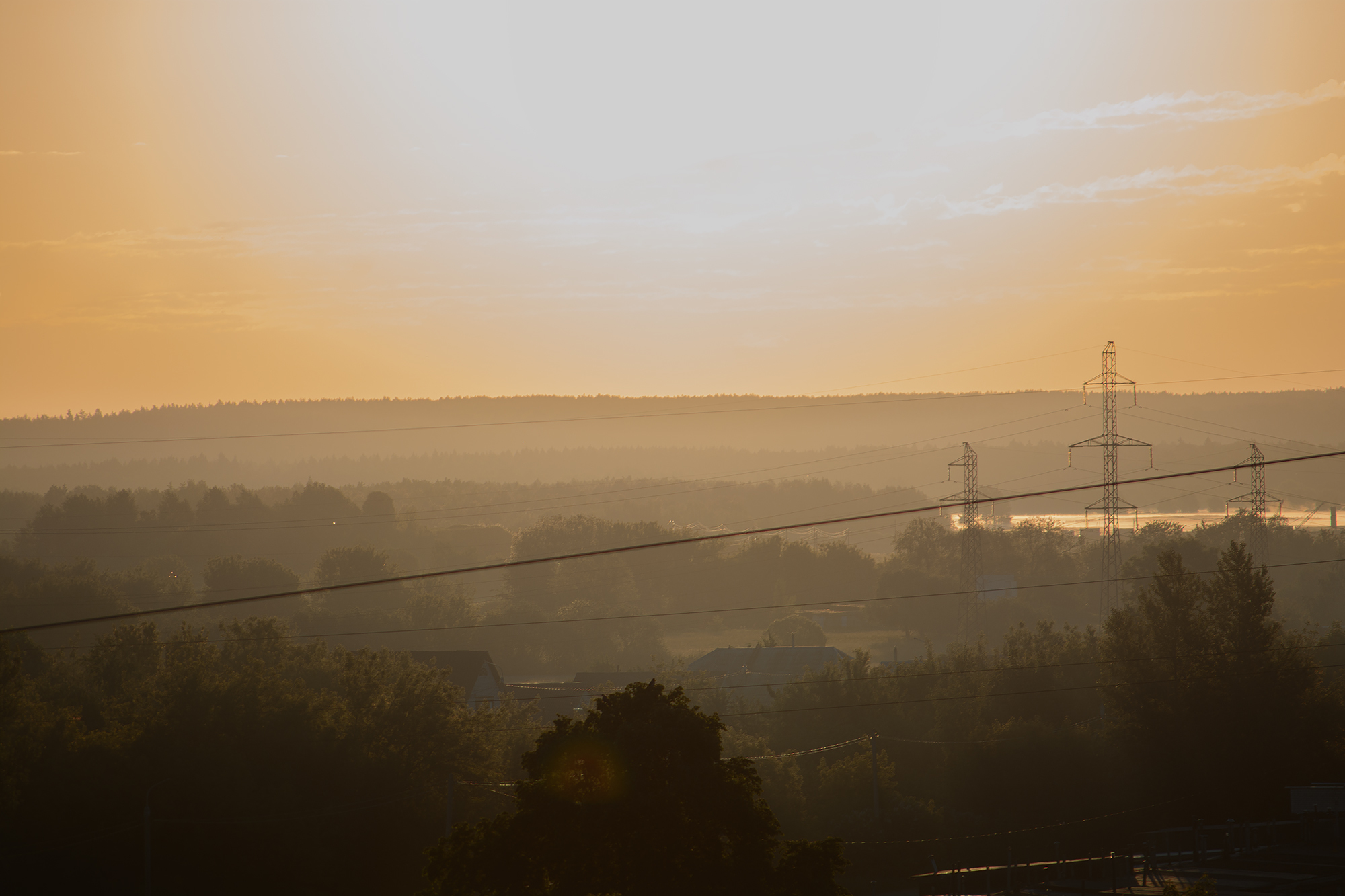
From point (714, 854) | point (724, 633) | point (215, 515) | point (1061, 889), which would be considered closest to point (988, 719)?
point (1061, 889)

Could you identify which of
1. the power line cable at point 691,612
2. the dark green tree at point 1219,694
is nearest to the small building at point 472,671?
the power line cable at point 691,612

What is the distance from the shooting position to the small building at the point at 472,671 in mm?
72312

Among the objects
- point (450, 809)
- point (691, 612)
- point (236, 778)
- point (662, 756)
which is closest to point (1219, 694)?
point (450, 809)

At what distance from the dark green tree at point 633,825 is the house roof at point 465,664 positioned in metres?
58.3

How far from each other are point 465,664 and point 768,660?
2349 cm

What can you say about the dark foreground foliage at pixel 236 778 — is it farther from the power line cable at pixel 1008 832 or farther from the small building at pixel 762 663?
the small building at pixel 762 663

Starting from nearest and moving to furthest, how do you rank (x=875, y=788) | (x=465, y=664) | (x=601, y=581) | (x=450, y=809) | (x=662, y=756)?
(x=662, y=756)
(x=450, y=809)
(x=875, y=788)
(x=465, y=664)
(x=601, y=581)

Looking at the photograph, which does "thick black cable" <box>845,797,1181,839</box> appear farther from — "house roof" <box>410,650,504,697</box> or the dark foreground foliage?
"house roof" <box>410,650,504,697</box>

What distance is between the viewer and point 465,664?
244ft

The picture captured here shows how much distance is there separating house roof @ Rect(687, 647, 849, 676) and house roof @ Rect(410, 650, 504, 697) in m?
15.3

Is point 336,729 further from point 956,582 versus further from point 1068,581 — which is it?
point 1068,581

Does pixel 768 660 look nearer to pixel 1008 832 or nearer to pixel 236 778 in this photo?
pixel 1008 832

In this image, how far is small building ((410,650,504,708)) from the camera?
7231 cm

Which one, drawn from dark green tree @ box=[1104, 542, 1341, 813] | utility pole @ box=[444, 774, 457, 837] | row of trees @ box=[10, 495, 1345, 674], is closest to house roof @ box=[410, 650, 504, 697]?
row of trees @ box=[10, 495, 1345, 674]
